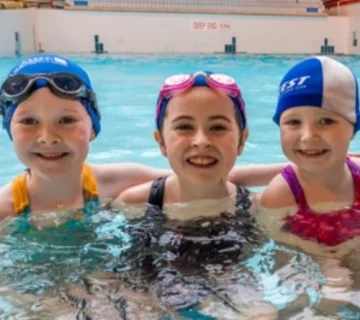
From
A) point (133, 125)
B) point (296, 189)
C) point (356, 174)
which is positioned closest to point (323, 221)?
point (296, 189)

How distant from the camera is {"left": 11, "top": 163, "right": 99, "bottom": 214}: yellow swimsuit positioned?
3.02 m

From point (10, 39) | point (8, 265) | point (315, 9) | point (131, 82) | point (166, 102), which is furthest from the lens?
point (315, 9)

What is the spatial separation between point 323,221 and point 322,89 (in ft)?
2.12

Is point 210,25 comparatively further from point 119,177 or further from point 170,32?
point 119,177

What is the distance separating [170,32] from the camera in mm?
16531

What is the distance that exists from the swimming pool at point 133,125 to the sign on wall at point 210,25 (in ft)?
4.75

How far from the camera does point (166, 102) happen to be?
9.34ft

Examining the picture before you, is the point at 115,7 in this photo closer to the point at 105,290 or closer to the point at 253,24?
the point at 253,24

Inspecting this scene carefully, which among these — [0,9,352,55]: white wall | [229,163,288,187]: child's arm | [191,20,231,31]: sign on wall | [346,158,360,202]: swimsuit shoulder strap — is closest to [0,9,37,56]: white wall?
[0,9,352,55]: white wall

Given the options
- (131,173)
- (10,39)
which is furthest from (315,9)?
(131,173)

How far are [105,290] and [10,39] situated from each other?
14.4 metres

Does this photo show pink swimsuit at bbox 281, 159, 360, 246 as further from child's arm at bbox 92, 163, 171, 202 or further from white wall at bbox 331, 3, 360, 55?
white wall at bbox 331, 3, 360, 55

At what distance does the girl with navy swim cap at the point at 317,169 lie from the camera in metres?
2.77

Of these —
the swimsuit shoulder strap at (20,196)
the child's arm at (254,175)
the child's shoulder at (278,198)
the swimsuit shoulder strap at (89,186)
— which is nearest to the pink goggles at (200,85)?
the child's shoulder at (278,198)
